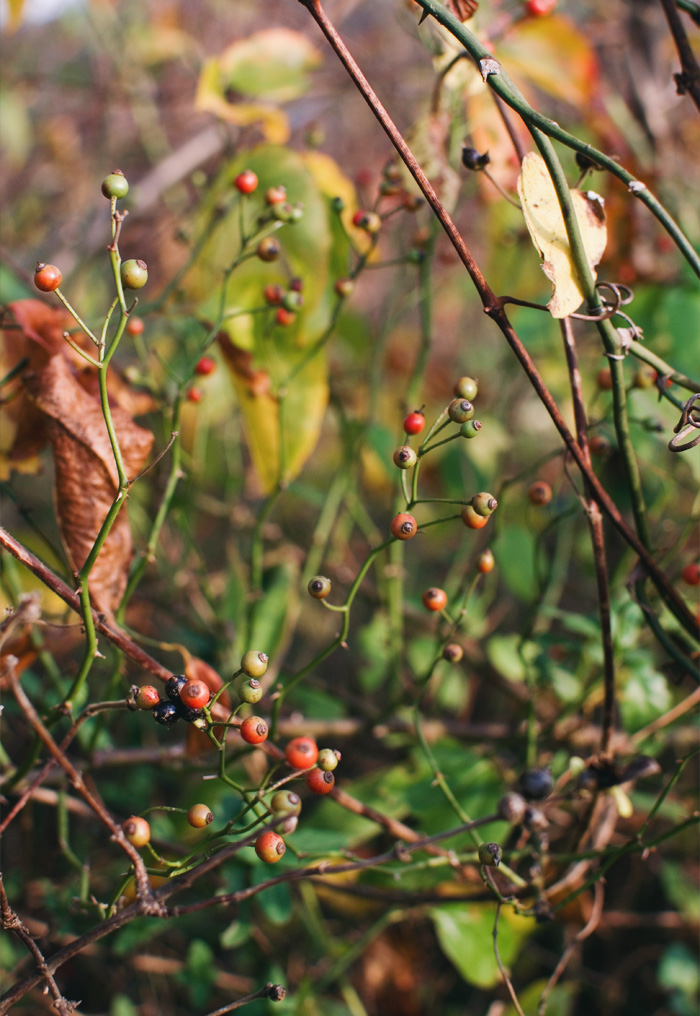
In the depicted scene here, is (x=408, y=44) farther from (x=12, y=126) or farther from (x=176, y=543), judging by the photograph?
(x=176, y=543)

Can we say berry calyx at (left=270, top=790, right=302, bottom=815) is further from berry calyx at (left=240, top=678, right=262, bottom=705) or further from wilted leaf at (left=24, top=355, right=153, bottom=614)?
wilted leaf at (left=24, top=355, right=153, bottom=614)

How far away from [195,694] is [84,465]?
0.71 ft

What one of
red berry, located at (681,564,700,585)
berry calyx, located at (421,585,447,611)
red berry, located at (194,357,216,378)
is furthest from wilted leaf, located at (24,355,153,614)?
red berry, located at (681,564,700,585)

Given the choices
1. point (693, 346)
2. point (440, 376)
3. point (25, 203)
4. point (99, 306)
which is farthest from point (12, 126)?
point (693, 346)

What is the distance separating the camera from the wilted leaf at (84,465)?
54 cm

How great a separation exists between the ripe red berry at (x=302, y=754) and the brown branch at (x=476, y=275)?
232 mm

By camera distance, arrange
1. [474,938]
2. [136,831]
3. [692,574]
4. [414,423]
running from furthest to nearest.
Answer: [474,938] → [692,574] → [414,423] → [136,831]

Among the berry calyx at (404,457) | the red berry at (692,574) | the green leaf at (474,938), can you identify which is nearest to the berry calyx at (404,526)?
the berry calyx at (404,457)

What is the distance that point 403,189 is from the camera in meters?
0.68

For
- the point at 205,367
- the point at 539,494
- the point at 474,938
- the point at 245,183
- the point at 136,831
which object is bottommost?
the point at 474,938

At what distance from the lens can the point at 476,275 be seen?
418 mm

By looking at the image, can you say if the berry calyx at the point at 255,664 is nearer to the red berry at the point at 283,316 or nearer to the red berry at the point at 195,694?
the red berry at the point at 195,694

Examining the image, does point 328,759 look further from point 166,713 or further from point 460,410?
point 460,410

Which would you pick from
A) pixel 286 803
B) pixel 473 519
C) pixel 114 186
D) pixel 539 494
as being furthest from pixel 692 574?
pixel 114 186
